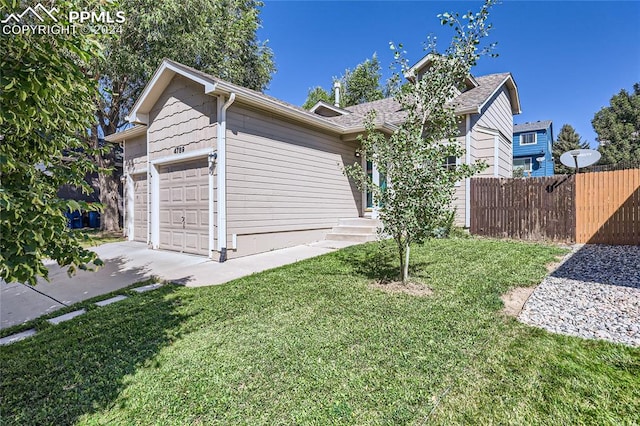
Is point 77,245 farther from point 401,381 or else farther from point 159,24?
point 159,24

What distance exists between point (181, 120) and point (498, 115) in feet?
35.7

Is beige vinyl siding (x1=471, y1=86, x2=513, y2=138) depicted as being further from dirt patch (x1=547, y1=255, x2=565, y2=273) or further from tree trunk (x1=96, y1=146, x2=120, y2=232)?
tree trunk (x1=96, y1=146, x2=120, y2=232)

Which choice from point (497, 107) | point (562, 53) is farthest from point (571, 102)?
point (497, 107)

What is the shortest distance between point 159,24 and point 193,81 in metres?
6.66

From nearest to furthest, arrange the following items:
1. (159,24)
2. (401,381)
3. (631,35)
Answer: (401,381) → (631,35) → (159,24)

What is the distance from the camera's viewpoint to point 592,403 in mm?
2135

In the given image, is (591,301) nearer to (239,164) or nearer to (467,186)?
(467,186)

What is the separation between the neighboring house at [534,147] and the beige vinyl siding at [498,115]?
48.0ft

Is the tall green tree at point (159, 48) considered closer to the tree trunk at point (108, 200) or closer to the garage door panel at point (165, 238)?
the tree trunk at point (108, 200)

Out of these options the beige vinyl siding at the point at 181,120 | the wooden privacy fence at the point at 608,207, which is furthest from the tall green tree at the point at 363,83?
the wooden privacy fence at the point at 608,207

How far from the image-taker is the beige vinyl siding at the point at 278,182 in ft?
23.4

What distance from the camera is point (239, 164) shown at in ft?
23.5

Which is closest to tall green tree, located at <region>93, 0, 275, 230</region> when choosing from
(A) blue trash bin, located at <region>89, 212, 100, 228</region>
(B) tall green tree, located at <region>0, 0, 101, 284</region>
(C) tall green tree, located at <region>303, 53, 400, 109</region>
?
(A) blue trash bin, located at <region>89, 212, 100, 228</region>

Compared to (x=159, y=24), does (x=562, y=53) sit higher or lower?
lower
